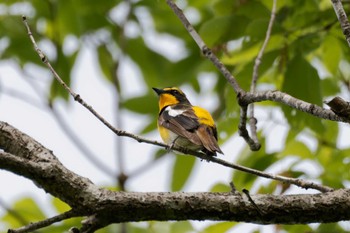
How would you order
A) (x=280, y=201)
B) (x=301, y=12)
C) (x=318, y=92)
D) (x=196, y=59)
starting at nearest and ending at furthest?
(x=280, y=201) < (x=318, y=92) < (x=301, y=12) < (x=196, y=59)

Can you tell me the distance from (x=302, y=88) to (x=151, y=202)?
148cm

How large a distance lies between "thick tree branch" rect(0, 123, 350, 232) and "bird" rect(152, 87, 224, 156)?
1296 mm

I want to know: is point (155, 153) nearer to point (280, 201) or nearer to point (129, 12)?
point (129, 12)

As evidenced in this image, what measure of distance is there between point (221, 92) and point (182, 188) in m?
1.67

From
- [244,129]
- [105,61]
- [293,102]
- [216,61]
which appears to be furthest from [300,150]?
[105,61]

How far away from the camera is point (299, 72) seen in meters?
4.00

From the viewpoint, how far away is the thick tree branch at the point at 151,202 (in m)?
2.83

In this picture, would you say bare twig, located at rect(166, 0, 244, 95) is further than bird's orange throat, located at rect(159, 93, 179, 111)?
No

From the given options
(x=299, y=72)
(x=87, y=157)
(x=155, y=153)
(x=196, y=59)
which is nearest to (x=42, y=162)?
(x=299, y=72)

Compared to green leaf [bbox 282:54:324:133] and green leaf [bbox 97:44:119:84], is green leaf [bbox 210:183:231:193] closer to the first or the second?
green leaf [bbox 282:54:324:133]

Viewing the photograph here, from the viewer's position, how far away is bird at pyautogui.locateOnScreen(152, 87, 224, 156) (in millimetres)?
4691

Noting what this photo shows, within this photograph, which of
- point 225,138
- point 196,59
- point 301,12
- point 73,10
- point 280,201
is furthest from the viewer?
point 196,59

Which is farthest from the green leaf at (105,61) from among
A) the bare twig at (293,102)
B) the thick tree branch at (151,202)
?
the thick tree branch at (151,202)

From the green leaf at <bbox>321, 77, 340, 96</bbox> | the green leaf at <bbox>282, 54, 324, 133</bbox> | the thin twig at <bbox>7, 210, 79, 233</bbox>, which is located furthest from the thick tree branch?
the green leaf at <bbox>321, 77, 340, 96</bbox>
